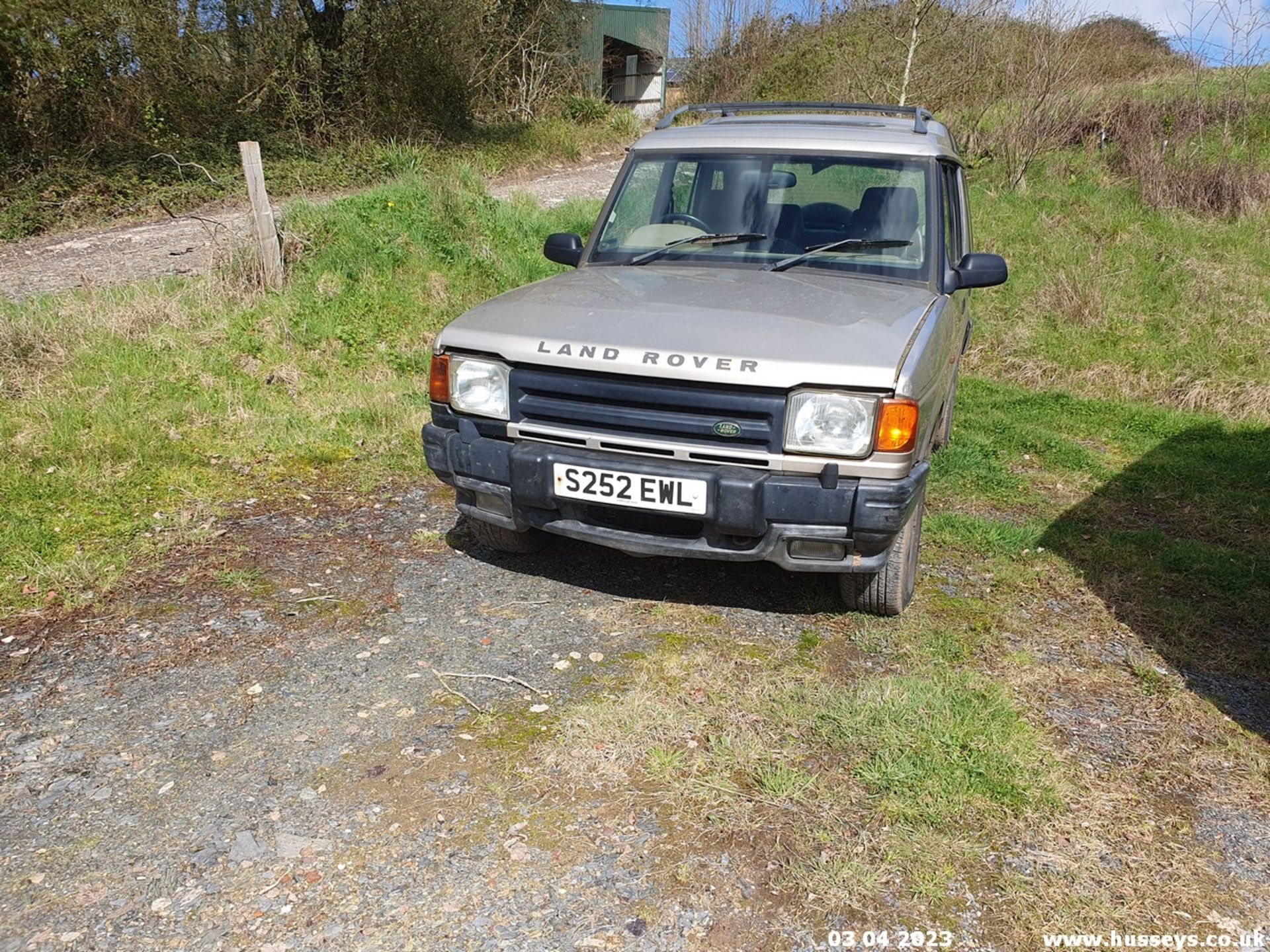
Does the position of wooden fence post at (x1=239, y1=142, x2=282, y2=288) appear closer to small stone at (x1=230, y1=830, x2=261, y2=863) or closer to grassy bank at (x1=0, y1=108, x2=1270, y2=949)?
grassy bank at (x1=0, y1=108, x2=1270, y2=949)

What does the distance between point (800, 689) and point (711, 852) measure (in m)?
0.90

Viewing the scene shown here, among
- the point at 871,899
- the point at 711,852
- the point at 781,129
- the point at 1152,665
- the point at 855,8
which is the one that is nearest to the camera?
the point at 871,899

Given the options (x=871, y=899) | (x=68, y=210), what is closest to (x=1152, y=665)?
(x=871, y=899)

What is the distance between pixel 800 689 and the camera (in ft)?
10.9

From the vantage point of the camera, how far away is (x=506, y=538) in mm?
4273

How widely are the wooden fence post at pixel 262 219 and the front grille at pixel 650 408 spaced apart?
5025 millimetres

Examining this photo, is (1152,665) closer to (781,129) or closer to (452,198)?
(781,129)

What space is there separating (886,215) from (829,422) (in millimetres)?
1536

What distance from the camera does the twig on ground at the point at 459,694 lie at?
3.20m

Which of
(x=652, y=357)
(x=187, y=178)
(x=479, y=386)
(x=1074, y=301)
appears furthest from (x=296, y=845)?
(x=187, y=178)

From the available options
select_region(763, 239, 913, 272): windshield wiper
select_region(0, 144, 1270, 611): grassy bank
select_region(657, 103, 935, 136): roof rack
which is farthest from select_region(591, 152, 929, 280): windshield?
select_region(0, 144, 1270, 611): grassy bank

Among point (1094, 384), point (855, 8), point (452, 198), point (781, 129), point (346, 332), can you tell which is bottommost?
point (1094, 384)

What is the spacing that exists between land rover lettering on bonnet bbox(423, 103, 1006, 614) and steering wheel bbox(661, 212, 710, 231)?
0.03ft

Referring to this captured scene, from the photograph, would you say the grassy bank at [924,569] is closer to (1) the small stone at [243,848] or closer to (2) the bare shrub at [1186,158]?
(1) the small stone at [243,848]
